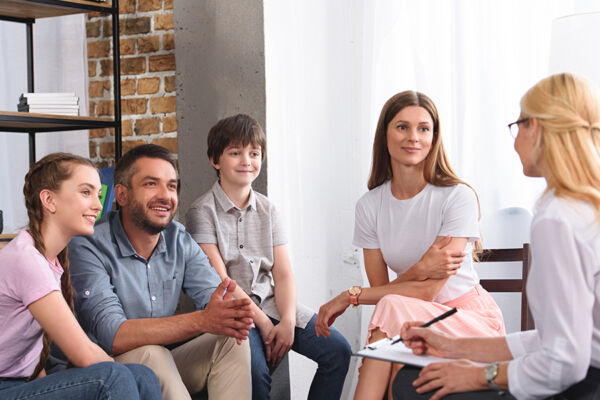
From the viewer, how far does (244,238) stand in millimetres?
2395

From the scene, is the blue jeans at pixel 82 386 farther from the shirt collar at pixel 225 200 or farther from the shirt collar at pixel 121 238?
the shirt collar at pixel 225 200

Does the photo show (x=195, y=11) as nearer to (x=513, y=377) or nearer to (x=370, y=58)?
(x=370, y=58)

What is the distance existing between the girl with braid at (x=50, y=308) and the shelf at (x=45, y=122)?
2.85 feet

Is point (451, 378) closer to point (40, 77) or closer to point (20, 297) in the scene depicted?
point (20, 297)

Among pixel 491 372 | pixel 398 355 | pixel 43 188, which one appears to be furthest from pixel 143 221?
pixel 491 372

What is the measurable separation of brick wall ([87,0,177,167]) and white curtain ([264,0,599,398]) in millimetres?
519

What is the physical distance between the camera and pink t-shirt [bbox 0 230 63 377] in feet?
5.29

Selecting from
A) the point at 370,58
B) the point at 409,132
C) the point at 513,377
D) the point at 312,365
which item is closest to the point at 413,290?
the point at 409,132

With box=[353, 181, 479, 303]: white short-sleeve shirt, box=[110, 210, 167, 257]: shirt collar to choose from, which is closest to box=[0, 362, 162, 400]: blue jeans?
box=[110, 210, 167, 257]: shirt collar

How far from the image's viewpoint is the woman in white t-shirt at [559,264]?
1.12 meters

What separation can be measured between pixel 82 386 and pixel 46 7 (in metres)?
1.87

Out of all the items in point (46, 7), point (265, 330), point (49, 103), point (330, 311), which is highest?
point (46, 7)

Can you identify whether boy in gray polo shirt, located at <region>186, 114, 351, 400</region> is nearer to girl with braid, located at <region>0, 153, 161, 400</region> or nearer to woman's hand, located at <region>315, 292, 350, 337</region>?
woman's hand, located at <region>315, 292, 350, 337</region>

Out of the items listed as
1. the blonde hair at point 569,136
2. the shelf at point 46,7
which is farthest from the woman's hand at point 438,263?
the shelf at point 46,7
